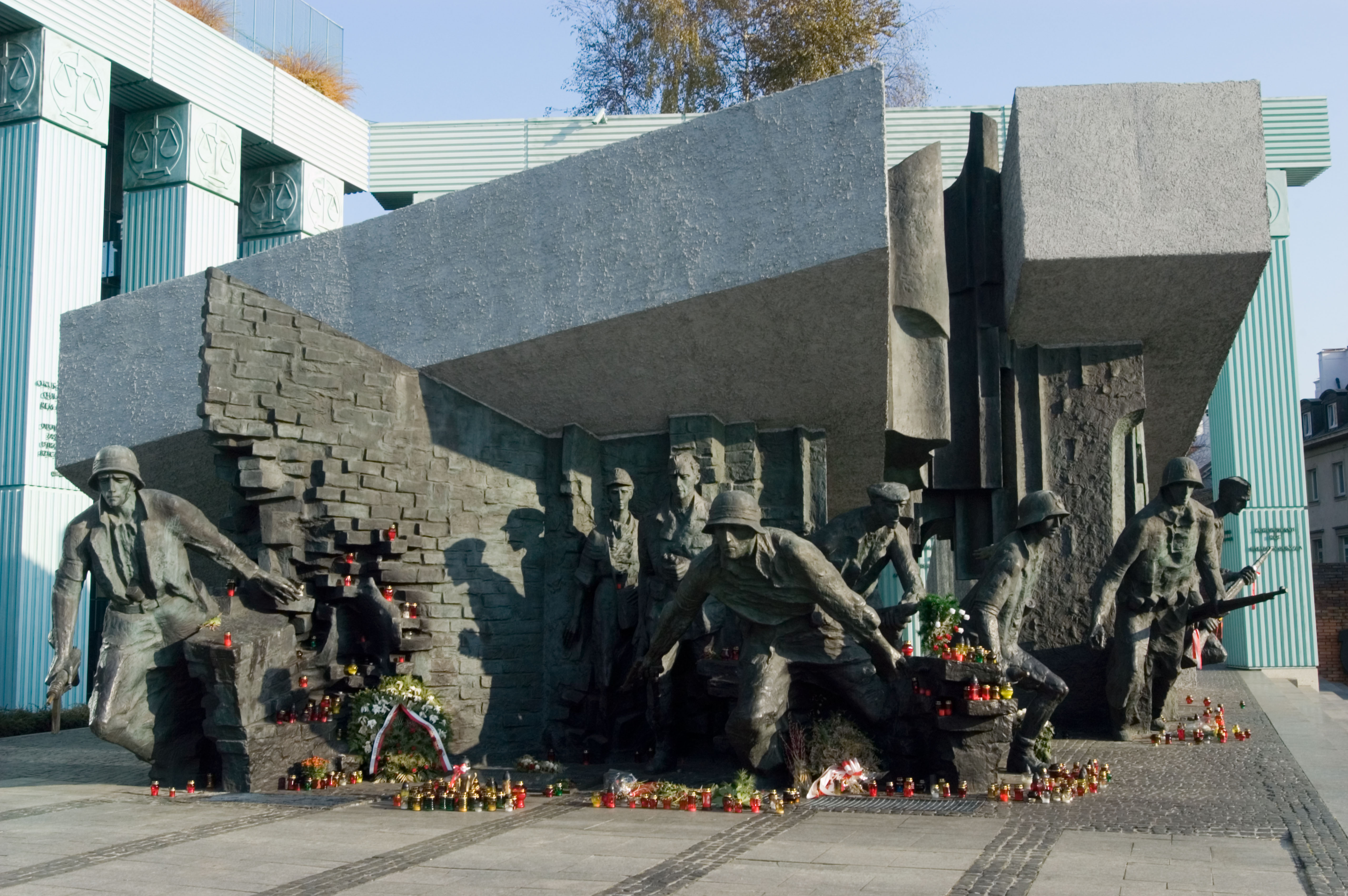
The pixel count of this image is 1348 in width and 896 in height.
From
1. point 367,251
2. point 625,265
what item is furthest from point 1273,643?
point 367,251

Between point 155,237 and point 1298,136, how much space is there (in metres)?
16.6

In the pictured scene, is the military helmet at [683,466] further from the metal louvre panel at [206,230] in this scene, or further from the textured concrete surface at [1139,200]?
the metal louvre panel at [206,230]

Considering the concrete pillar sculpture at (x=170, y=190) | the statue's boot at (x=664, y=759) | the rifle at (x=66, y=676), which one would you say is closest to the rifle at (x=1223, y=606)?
the statue's boot at (x=664, y=759)

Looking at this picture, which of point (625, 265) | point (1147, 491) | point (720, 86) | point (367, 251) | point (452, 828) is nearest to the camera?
point (452, 828)

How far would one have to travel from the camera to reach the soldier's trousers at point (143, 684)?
9.27 metres

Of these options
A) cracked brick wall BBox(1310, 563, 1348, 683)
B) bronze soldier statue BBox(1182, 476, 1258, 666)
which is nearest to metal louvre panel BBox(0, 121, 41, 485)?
bronze soldier statue BBox(1182, 476, 1258, 666)

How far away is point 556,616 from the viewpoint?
474 inches

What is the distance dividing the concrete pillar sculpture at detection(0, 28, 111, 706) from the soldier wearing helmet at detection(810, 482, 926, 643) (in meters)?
11.3

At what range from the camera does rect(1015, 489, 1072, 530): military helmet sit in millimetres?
9039

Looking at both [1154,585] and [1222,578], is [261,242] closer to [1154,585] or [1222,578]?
[1154,585]

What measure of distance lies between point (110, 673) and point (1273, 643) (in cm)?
1627

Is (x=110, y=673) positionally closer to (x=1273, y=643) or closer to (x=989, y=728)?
(x=989, y=728)

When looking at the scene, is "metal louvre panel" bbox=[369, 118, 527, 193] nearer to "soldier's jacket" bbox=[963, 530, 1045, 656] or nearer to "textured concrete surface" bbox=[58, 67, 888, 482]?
"textured concrete surface" bbox=[58, 67, 888, 482]

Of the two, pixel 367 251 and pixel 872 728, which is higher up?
pixel 367 251
